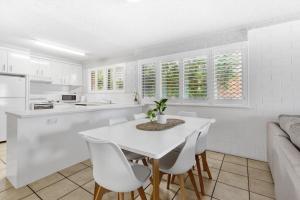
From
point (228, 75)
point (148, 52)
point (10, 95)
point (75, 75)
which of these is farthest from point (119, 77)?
point (228, 75)

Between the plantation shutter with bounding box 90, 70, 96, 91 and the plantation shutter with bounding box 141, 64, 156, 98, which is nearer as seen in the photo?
the plantation shutter with bounding box 141, 64, 156, 98

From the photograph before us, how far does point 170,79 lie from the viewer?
3.55m

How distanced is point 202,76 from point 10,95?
4491mm

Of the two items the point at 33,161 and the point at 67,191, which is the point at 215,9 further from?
the point at 33,161

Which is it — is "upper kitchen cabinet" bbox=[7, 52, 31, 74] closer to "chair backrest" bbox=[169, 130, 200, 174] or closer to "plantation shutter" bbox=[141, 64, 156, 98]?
"plantation shutter" bbox=[141, 64, 156, 98]

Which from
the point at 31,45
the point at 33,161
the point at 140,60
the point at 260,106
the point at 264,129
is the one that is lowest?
the point at 33,161

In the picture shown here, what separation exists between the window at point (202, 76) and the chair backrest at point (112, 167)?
2.49m

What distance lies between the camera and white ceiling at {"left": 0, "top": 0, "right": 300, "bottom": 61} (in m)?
1.98

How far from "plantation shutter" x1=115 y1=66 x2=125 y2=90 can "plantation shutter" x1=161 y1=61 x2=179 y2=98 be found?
139 cm

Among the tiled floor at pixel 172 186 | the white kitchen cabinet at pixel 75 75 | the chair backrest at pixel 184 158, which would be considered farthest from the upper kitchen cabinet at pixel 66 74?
the chair backrest at pixel 184 158

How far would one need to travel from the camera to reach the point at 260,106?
2.58 m

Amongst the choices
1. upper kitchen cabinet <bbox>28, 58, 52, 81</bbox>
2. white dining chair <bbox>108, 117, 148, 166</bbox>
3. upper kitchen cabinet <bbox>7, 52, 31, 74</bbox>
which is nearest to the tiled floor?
white dining chair <bbox>108, 117, 148, 166</bbox>

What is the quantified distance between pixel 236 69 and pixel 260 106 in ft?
2.57

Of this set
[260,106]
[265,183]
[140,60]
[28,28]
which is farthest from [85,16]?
[265,183]
